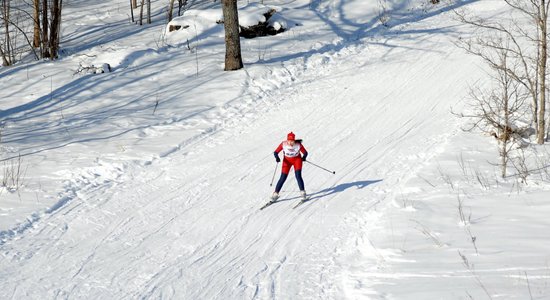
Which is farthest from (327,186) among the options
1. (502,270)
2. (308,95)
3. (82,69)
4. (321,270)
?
(82,69)

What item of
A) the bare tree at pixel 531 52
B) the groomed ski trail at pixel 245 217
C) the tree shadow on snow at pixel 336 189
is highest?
the bare tree at pixel 531 52

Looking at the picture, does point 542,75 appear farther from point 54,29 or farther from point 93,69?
point 54,29

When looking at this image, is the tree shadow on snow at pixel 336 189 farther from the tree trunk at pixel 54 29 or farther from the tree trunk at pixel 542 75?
the tree trunk at pixel 54 29

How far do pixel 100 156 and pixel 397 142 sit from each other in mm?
6836

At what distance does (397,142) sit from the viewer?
14.7 meters

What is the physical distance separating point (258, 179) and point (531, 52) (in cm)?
1300

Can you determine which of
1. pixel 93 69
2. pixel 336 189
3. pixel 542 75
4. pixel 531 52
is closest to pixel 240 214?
pixel 336 189

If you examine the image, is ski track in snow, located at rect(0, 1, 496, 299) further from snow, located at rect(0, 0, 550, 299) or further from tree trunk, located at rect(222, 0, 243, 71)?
tree trunk, located at rect(222, 0, 243, 71)

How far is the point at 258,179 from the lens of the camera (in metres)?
12.8

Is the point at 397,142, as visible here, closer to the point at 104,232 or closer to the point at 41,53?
the point at 104,232

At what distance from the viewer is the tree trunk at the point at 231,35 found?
63.3 feet

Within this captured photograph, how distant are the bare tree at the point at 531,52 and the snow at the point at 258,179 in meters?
1.19

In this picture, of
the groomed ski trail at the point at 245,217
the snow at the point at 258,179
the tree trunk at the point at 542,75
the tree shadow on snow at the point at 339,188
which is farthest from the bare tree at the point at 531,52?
the tree shadow on snow at the point at 339,188

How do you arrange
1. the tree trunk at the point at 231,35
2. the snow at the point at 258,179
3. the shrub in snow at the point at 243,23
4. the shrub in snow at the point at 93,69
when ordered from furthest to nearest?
the shrub in snow at the point at 243,23
the shrub in snow at the point at 93,69
the tree trunk at the point at 231,35
the snow at the point at 258,179
